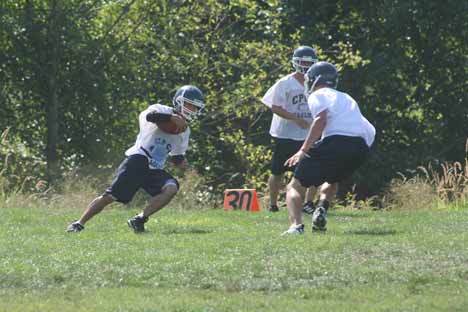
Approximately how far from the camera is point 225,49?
24.4 meters

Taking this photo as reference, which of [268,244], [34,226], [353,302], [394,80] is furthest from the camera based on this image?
[394,80]

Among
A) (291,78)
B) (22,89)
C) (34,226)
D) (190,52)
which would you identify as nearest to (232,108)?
(190,52)

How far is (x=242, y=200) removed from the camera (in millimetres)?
17172

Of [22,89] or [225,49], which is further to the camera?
[225,49]

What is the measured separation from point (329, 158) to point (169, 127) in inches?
69.6

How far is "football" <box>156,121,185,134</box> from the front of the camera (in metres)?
13.6

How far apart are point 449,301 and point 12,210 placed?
7.27m

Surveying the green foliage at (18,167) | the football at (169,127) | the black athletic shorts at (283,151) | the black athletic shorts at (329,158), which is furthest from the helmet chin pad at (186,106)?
the green foliage at (18,167)

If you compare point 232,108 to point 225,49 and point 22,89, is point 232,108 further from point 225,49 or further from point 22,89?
point 22,89

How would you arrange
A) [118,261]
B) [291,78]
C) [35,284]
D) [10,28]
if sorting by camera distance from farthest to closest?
[10,28] < [291,78] < [118,261] < [35,284]

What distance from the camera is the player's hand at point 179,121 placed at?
535 inches

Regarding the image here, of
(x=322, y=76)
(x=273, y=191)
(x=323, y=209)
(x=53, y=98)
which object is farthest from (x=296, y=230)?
(x=53, y=98)

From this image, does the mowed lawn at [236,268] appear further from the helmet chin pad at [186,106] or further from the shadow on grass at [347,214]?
the shadow on grass at [347,214]

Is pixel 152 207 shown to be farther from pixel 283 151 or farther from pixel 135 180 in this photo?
pixel 283 151
